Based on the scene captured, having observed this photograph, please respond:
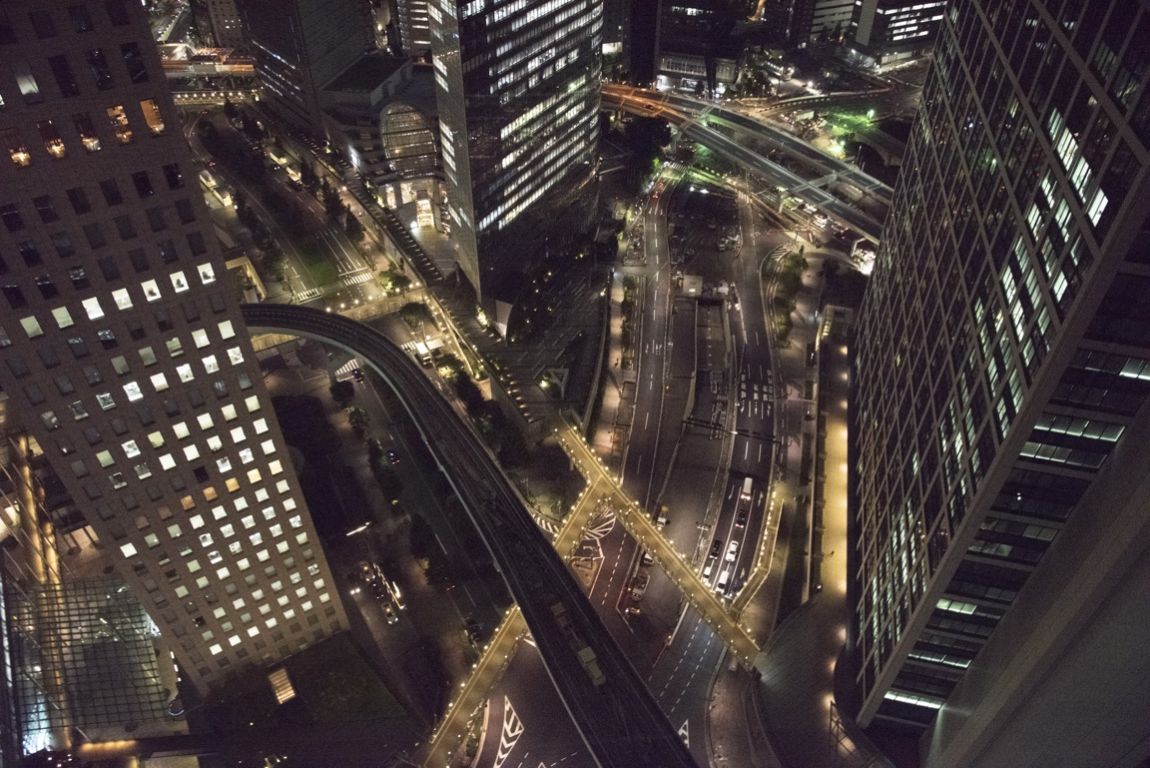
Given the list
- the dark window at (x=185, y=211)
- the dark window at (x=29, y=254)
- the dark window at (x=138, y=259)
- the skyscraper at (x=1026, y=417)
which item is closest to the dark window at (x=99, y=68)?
the dark window at (x=185, y=211)

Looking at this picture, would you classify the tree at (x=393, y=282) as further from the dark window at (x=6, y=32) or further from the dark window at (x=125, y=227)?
the dark window at (x=6, y=32)

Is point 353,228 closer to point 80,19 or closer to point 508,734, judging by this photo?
point 508,734

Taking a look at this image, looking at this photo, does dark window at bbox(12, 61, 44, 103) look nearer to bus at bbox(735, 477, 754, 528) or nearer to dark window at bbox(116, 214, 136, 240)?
dark window at bbox(116, 214, 136, 240)

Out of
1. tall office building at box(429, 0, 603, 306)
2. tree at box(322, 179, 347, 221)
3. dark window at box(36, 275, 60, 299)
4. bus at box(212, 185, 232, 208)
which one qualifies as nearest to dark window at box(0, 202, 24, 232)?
dark window at box(36, 275, 60, 299)

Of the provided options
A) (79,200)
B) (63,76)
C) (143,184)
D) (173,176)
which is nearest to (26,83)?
(63,76)

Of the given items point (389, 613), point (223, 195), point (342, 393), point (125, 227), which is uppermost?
point (125, 227)

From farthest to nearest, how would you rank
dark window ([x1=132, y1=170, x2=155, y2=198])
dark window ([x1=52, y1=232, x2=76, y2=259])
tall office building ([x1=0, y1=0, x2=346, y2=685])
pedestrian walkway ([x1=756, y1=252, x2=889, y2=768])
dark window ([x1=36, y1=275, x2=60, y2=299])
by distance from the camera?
pedestrian walkway ([x1=756, y1=252, x2=889, y2=768]), dark window ([x1=36, y1=275, x2=60, y2=299]), dark window ([x1=132, y1=170, x2=155, y2=198]), dark window ([x1=52, y1=232, x2=76, y2=259]), tall office building ([x1=0, y1=0, x2=346, y2=685])
